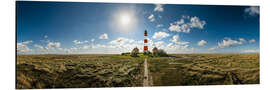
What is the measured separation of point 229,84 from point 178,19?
2445 mm

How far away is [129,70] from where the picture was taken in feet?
16.5

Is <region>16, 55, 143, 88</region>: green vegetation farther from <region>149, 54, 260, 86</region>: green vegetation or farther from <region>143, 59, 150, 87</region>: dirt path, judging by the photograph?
<region>149, 54, 260, 86</region>: green vegetation

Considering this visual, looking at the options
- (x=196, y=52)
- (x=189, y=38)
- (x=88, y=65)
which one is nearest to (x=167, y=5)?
(x=189, y=38)

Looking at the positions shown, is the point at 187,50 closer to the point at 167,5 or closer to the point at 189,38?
the point at 189,38

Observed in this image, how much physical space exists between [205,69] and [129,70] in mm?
2301

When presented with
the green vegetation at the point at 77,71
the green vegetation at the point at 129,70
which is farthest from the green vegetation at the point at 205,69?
the green vegetation at the point at 77,71

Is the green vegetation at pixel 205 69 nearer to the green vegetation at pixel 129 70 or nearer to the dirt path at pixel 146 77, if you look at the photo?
the green vegetation at pixel 129 70

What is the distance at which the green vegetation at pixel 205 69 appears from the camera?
5.07 m

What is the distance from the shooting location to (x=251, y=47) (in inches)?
210

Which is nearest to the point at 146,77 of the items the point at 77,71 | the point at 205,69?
the point at 205,69

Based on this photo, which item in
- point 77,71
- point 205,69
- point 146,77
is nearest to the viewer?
A: point 77,71

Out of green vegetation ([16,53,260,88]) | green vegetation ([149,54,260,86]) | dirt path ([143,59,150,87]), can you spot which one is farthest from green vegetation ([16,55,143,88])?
green vegetation ([149,54,260,86])

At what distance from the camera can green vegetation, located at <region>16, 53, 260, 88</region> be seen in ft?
15.4

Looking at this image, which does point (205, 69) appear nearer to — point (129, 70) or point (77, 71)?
point (129, 70)
